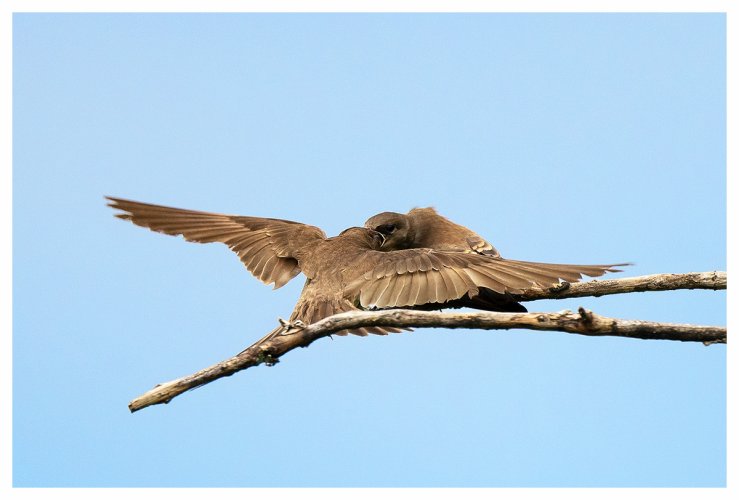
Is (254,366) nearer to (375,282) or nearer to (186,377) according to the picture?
(186,377)

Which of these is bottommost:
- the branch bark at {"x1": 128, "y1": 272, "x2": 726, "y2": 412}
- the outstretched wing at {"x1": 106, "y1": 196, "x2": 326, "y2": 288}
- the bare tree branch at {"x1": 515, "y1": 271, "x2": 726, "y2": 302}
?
the branch bark at {"x1": 128, "y1": 272, "x2": 726, "y2": 412}

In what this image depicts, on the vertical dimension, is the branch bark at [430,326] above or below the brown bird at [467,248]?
below

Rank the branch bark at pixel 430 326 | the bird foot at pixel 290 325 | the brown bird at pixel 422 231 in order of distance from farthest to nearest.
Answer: the brown bird at pixel 422 231 → the bird foot at pixel 290 325 → the branch bark at pixel 430 326

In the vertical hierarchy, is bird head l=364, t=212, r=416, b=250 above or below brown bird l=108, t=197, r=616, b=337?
above

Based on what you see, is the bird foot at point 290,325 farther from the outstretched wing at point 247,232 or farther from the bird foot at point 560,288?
the bird foot at point 560,288

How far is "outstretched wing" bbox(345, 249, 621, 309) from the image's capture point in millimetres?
6285

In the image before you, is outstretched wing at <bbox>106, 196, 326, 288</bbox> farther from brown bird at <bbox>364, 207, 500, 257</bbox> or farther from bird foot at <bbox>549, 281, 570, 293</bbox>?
bird foot at <bbox>549, 281, 570, 293</bbox>

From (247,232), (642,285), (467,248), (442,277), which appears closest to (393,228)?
(467,248)

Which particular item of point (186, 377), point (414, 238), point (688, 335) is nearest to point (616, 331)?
point (688, 335)

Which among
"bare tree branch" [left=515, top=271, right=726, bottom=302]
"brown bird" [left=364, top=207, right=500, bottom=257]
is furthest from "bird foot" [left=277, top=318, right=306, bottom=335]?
"brown bird" [left=364, top=207, right=500, bottom=257]

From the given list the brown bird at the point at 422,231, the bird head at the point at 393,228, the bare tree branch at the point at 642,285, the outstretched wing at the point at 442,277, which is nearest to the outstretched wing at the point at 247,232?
the bird head at the point at 393,228

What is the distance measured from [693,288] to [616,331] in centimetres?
225

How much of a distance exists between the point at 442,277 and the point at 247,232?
230cm

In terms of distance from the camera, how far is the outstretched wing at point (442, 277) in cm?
629
